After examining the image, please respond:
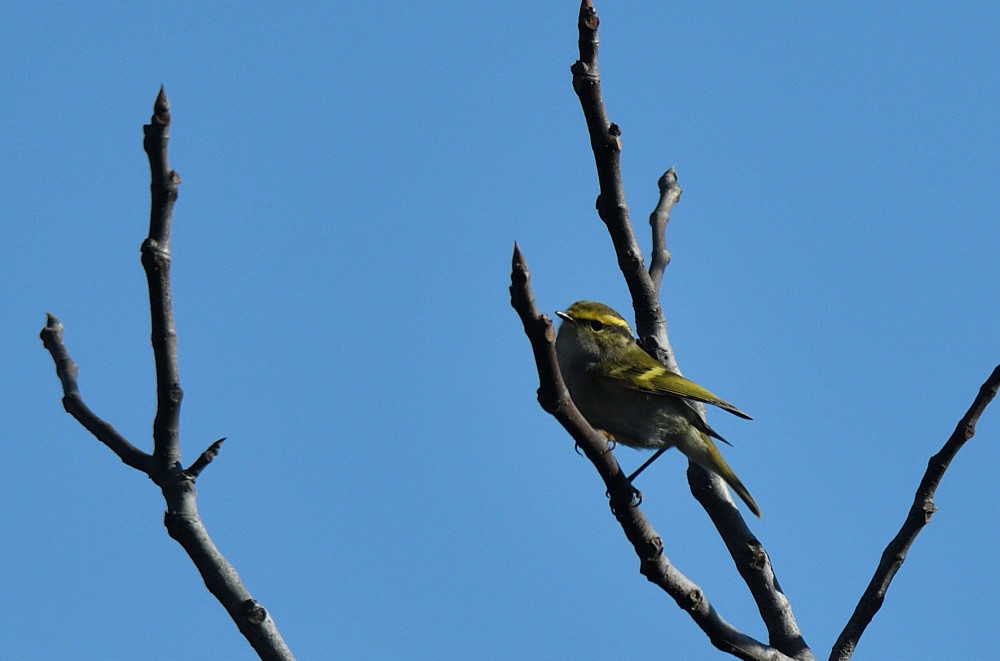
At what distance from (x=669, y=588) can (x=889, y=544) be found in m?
0.99

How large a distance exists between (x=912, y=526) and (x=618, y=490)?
1.28 metres

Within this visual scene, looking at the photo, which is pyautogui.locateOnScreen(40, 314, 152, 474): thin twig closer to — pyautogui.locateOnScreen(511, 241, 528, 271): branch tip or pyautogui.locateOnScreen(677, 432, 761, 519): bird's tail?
pyautogui.locateOnScreen(511, 241, 528, 271): branch tip

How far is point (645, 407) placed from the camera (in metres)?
6.30

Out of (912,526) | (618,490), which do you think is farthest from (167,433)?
(912,526)

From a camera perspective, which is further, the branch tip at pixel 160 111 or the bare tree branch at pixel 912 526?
the bare tree branch at pixel 912 526

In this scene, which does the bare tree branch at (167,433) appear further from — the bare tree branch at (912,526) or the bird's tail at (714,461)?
the bird's tail at (714,461)

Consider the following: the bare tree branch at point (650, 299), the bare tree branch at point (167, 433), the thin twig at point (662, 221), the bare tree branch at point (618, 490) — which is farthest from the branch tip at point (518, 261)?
the thin twig at point (662, 221)

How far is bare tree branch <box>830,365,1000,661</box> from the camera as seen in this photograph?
3918 mm

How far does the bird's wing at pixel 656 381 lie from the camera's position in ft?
19.7

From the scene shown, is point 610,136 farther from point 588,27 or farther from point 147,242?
point 147,242

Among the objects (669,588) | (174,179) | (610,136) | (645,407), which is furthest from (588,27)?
(645,407)

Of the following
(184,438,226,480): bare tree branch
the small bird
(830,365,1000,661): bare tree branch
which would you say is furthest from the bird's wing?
(184,438,226,480): bare tree branch

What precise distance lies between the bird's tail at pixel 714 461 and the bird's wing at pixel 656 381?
28 cm

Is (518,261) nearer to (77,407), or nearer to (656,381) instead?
(77,407)
